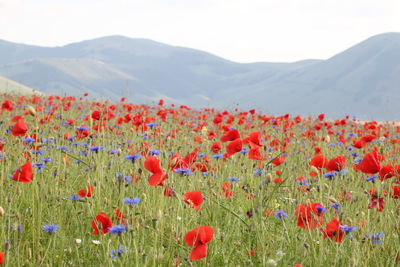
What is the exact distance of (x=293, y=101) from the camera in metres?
118

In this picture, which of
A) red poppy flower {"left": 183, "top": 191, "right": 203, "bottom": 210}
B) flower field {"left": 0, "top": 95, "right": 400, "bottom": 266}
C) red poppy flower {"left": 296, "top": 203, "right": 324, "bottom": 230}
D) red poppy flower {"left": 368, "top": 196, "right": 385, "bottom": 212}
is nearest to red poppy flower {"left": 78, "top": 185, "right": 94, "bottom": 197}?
flower field {"left": 0, "top": 95, "right": 400, "bottom": 266}

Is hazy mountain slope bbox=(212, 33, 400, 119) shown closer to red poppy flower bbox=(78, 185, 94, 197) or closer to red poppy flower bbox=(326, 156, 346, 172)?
red poppy flower bbox=(326, 156, 346, 172)

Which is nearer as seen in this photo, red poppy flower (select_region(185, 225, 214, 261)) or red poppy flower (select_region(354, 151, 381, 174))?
red poppy flower (select_region(185, 225, 214, 261))

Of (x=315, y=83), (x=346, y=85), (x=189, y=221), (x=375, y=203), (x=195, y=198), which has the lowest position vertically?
(x=189, y=221)

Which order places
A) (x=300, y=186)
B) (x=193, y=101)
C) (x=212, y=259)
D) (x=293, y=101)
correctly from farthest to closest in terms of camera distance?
(x=193, y=101), (x=293, y=101), (x=300, y=186), (x=212, y=259)

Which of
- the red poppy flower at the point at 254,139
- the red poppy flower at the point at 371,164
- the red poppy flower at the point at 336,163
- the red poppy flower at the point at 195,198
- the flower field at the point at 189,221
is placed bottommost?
the flower field at the point at 189,221

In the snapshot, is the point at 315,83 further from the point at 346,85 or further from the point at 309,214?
the point at 309,214

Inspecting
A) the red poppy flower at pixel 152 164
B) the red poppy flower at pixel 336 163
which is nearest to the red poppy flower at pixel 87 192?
the red poppy flower at pixel 152 164

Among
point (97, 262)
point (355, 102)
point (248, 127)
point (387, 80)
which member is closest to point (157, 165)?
point (97, 262)

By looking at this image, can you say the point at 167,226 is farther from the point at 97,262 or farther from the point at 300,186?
the point at 300,186

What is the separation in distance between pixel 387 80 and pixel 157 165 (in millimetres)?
122655

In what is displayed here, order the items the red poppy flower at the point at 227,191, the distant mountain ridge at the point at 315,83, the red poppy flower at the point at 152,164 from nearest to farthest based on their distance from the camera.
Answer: the red poppy flower at the point at 152,164 → the red poppy flower at the point at 227,191 → the distant mountain ridge at the point at 315,83

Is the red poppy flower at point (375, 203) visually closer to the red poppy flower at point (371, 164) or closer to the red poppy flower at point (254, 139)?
the red poppy flower at point (371, 164)

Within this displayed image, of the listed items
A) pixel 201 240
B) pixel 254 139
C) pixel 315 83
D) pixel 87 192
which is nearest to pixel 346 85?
pixel 315 83
